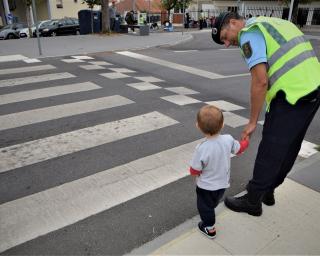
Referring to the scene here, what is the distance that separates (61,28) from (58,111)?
22.4 m

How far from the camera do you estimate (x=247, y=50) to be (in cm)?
287

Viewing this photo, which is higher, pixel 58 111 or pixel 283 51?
pixel 283 51

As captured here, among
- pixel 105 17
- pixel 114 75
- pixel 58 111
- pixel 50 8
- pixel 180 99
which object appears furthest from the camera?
pixel 50 8

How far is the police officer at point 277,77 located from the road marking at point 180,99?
4120 mm

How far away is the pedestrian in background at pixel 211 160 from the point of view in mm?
2744

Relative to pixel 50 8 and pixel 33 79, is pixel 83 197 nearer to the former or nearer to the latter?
pixel 33 79

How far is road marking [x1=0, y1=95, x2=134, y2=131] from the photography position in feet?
19.8

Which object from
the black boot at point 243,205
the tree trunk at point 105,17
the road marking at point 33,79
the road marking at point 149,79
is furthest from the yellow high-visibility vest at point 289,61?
the tree trunk at point 105,17

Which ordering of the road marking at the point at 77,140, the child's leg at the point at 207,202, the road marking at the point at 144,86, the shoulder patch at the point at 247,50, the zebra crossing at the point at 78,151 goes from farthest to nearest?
the road marking at the point at 144,86 → the road marking at the point at 77,140 → the zebra crossing at the point at 78,151 → the child's leg at the point at 207,202 → the shoulder patch at the point at 247,50

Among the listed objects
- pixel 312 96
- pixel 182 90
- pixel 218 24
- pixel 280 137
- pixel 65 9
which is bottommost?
pixel 182 90

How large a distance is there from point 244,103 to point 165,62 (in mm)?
5532

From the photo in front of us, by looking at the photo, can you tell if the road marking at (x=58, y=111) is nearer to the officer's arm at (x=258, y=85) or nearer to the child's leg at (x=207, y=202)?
the child's leg at (x=207, y=202)

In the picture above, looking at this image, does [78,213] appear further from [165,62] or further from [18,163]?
[165,62]

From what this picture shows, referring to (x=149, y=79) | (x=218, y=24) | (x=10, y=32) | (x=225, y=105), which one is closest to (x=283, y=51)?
(x=218, y=24)
